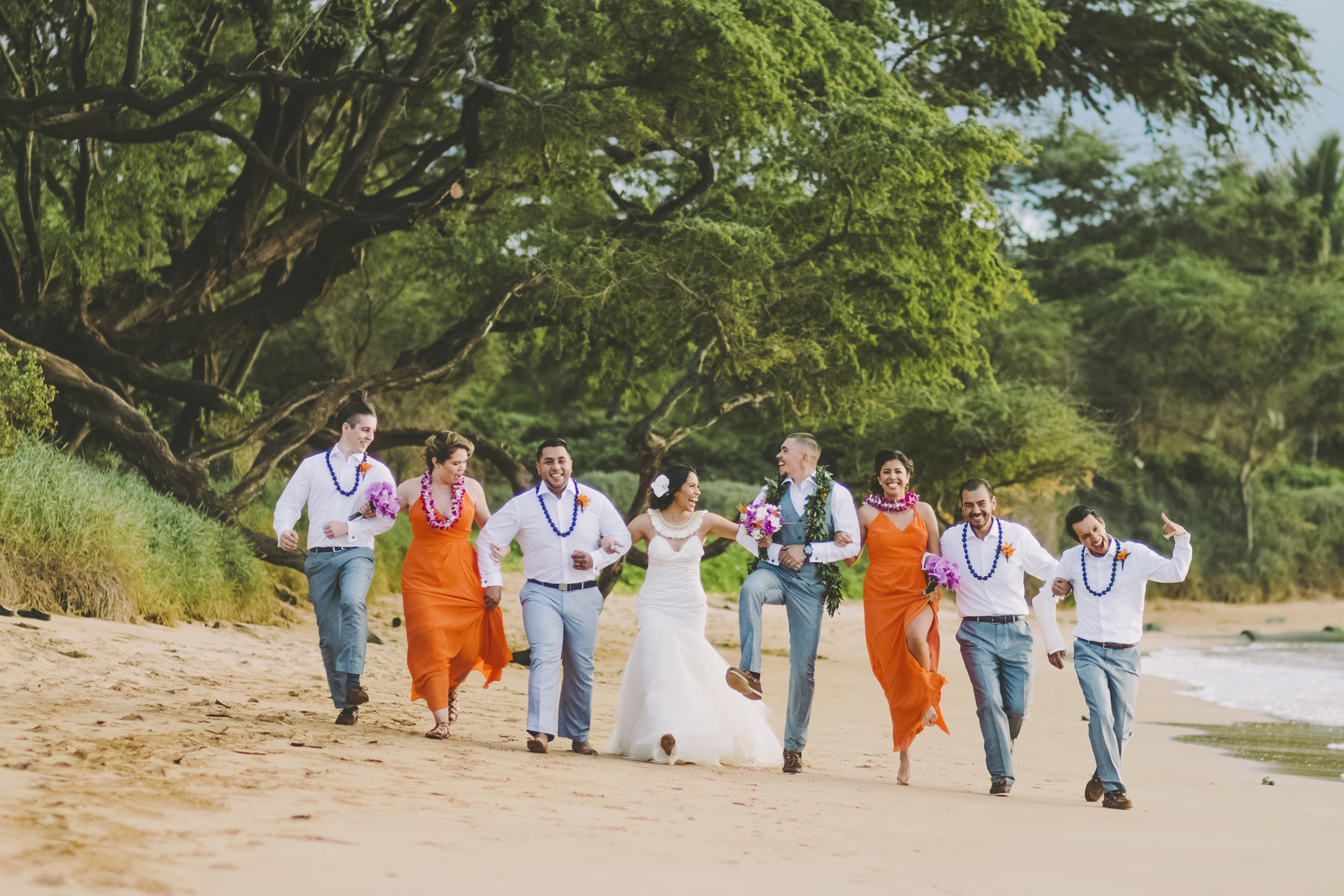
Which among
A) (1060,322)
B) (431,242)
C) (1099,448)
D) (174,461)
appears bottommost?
(174,461)

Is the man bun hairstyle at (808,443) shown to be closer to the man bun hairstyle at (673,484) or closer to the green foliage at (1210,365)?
the man bun hairstyle at (673,484)

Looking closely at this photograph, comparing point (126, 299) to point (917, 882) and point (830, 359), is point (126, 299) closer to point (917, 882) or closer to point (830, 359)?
point (830, 359)

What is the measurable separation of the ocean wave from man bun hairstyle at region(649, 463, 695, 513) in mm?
8313

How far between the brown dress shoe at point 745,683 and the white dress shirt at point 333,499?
7.61 feet

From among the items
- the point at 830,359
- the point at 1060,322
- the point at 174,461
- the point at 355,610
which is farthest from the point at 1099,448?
the point at 355,610

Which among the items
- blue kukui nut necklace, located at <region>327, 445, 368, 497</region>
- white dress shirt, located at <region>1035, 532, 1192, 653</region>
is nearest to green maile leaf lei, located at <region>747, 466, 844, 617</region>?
white dress shirt, located at <region>1035, 532, 1192, 653</region>

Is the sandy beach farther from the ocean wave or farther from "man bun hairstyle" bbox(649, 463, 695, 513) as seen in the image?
the ocean wave

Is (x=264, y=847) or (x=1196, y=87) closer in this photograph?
(x=264, y=847)

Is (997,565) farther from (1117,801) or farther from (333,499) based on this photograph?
(333,499)

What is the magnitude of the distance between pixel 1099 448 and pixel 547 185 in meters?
15.5

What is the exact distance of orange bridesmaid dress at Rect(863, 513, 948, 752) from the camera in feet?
23.7

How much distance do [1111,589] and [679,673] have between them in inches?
101

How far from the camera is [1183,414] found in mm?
33375

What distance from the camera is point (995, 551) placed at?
7117mm
